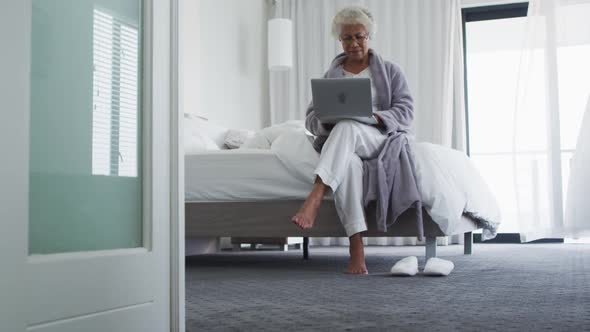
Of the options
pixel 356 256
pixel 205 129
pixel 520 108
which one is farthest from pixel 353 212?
pixel 520 108

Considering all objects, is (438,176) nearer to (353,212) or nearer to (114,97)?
(353,212)

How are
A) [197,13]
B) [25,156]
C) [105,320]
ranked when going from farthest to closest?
[197,13]
[105,320]
[25,156]

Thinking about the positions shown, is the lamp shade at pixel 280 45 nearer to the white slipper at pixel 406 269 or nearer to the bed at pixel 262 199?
the bed at pixel 262 199

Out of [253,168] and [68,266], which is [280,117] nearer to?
[253,168]

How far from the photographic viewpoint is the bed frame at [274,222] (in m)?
2.64

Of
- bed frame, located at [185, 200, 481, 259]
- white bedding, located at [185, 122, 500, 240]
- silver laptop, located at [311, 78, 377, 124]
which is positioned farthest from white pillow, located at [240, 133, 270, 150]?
silver laptop, located at [311, 78, 377, 124]

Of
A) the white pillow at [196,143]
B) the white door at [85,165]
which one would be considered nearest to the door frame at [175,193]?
the white door at [85,165]

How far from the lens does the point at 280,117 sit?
5492 mm

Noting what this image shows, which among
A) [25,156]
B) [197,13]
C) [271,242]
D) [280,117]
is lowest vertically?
[271,242]

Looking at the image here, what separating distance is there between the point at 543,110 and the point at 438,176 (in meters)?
2.27

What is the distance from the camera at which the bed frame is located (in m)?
2.64

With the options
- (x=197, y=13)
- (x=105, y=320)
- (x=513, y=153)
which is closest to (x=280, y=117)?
(x=197, y=13)

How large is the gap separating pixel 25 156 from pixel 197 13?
11.5 ft

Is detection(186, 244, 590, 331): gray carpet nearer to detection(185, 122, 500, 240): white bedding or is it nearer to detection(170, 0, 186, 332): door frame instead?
detection(170, 0, 186, 332): door frame
